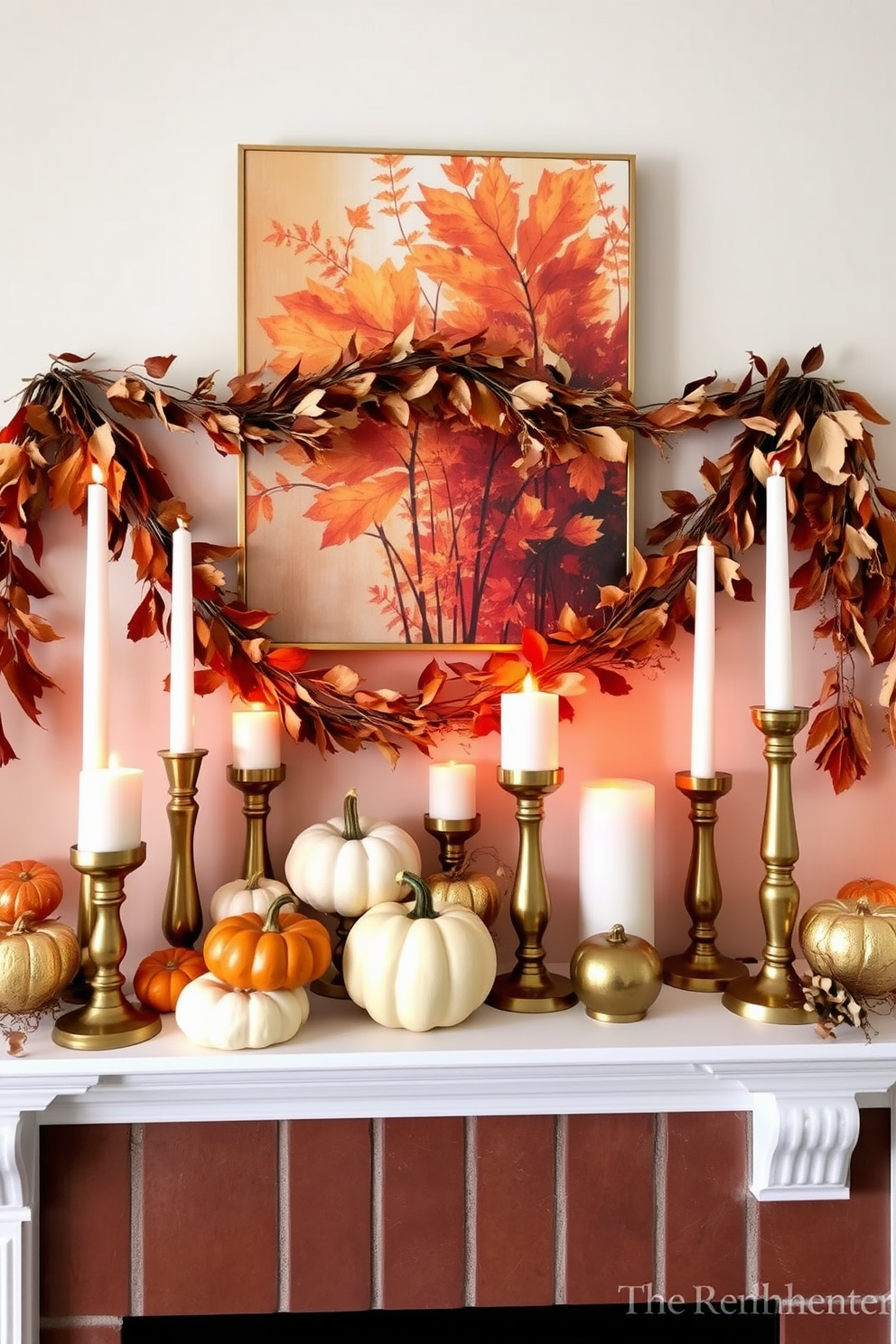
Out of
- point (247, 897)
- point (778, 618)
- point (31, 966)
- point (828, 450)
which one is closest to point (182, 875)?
point (247, 897)

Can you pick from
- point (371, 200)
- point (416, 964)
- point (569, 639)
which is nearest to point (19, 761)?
point (416, 964)

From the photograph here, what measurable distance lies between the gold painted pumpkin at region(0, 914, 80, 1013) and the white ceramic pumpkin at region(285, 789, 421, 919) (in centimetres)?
26

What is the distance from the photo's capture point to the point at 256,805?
119cm

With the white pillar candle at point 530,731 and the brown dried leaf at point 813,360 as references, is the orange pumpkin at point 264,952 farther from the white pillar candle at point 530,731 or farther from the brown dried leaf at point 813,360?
the brown dried leaf at point 813,360

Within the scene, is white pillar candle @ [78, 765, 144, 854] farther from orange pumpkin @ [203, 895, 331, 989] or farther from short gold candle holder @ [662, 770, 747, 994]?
short gold candle holder @ [662, 770, 747, 994]

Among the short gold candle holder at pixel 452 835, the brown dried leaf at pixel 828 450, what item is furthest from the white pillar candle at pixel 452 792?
the brown dried leaf at pixel 828 450

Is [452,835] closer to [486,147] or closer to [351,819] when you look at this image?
[351,819]

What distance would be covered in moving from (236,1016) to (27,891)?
1.00ft

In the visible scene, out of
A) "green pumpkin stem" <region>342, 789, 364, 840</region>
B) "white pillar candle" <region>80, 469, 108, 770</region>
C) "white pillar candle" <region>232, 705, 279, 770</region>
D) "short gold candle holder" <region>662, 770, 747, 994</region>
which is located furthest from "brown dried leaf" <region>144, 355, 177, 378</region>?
"short gold candle holder" <region>662, 770, 747, 994</region>

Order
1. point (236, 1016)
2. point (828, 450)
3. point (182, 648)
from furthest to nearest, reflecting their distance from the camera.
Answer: point (828, 450)
point (182, 648)
point (236, 1016)

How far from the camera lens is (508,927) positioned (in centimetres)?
128

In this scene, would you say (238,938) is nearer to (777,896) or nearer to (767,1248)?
(777,896)

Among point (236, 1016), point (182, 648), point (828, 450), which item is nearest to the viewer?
point (236, 1016)

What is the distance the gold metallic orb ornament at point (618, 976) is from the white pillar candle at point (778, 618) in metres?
0.31
